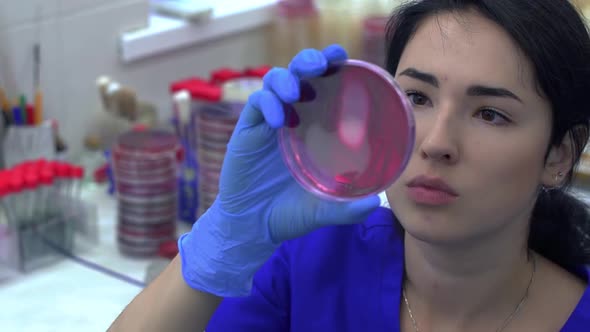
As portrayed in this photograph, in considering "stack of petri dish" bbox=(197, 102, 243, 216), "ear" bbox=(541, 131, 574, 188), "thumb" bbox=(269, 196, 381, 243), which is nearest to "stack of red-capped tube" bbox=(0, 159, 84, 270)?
"stack of petri dish" bbox=(197, 102, 243, 216)

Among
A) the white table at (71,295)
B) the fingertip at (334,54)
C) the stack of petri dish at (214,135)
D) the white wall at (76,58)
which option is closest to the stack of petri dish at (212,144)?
the stack of petri dish at (214,135)

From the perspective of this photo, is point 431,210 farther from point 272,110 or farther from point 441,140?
point 272,110

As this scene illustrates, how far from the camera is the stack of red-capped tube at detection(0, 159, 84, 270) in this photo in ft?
4.73

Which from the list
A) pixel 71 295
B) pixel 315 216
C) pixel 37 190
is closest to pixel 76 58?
pixel 37 190

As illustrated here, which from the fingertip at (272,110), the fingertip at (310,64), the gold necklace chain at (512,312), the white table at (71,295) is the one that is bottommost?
the white table at (71,295)

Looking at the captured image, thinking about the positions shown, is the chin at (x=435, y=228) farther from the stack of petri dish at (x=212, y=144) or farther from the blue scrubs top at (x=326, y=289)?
the stack of petri dish at (x=212, y=144)

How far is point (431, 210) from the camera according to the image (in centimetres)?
91

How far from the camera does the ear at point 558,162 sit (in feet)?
3.26

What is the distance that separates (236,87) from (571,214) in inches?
29.9

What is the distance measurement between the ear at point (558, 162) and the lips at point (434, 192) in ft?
0.53

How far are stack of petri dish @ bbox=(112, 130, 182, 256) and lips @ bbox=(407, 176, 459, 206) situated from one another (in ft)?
2.44

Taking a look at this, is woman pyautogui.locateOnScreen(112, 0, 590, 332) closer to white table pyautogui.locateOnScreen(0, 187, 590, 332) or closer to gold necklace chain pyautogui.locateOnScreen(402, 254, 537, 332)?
gold necklace chain pyautogui.locateOnScreen(402, 254, 537, 332)

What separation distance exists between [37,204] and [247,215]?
0.69 metres

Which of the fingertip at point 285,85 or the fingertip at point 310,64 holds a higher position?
the fingertip at point 310,64
